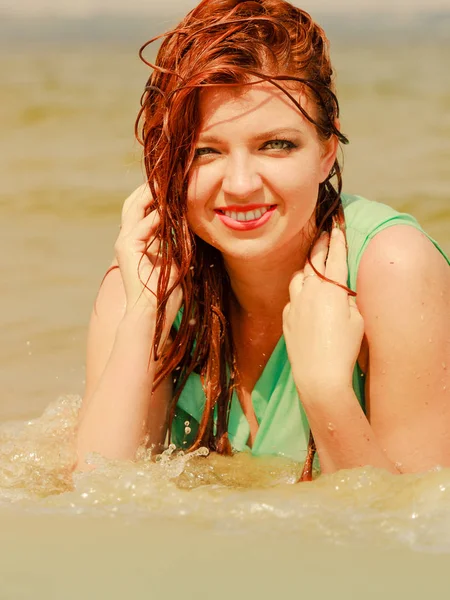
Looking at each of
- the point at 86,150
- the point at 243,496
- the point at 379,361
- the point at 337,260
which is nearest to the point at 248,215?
the point at 337,260

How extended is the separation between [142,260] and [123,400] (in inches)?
20.4

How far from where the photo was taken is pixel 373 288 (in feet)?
11.7

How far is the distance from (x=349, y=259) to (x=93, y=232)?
4.46 m

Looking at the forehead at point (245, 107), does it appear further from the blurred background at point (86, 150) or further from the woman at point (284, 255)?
the blurred background at point (86, 150)

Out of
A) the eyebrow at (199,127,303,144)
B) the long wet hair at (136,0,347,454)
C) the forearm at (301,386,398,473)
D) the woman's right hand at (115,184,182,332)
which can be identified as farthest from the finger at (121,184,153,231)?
the forearm at (301,386,398,473)

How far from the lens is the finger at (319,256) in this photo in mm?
3744

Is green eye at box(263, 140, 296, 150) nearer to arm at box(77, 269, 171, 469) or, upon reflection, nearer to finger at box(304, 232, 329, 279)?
finger at box(304, 232, 329, 279)

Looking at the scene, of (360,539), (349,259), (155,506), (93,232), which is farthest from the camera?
(93,232)

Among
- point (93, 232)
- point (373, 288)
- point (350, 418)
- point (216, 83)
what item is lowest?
point (93, 232)

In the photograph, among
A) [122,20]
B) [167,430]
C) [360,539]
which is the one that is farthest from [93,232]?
[122,20]

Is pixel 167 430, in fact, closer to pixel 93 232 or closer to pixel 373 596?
pixel 373 596

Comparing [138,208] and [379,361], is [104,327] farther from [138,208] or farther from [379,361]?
[379,361]

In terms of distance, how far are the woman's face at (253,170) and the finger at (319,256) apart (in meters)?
0.14

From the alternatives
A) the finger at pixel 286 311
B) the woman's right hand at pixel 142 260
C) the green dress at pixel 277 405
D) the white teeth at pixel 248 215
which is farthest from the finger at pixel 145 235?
the finger at pixel 286 311
